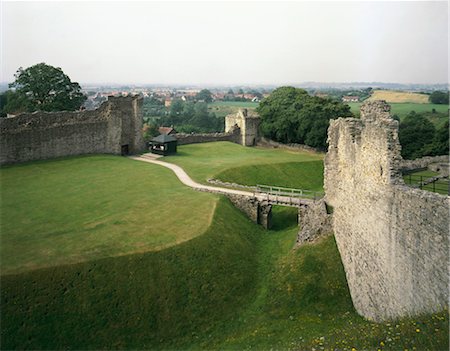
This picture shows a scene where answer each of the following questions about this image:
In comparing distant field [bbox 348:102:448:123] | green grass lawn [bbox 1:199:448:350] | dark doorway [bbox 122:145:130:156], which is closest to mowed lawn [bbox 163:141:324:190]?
dark doorway [bbox 122:145:130:156]

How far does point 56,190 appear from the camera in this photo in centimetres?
Result: 2673

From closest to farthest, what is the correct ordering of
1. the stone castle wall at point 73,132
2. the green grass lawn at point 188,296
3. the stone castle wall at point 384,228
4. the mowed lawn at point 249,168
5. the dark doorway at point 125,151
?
the stone castle wall at point 384,228
the green grass lawn at point 188,296
the mowed lawn at point 249,168
the stone castle wall at point 73,132
the dark doorway at point 125,151

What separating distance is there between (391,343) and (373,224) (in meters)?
5.89

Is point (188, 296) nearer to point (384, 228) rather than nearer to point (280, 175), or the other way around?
point (384, 228)

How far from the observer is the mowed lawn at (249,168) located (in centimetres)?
3281

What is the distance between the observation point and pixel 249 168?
113 feet

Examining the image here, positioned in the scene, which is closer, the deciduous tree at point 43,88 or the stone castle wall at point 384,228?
the stone castle wall at point 384,228

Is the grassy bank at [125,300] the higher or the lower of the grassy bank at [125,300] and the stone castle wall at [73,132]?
the lower

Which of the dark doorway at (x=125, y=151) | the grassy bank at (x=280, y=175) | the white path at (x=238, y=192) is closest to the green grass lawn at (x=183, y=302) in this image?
the white path at (x=238, y=192)

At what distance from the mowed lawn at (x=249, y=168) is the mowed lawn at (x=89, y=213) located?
3381mm

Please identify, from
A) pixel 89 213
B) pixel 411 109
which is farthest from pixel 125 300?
pixel 411 109

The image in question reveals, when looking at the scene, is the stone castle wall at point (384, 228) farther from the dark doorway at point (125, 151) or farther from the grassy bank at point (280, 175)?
the dark doorway at point (125, 151)

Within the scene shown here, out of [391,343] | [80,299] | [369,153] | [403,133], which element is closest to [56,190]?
[80,299]

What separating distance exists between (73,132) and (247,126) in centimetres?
2436
